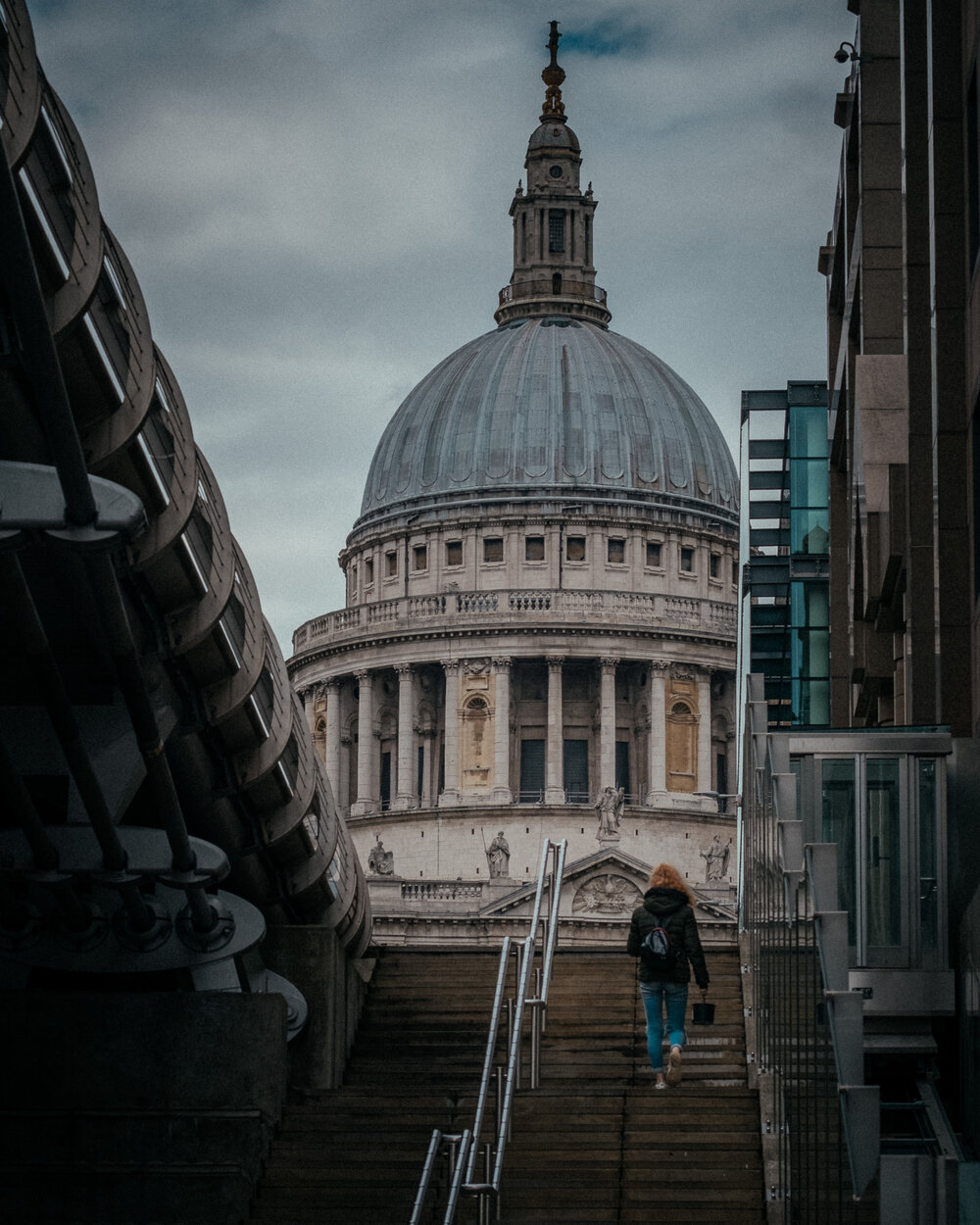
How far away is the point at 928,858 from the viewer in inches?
903

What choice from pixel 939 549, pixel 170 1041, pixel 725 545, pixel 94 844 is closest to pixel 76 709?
pixel 94 844

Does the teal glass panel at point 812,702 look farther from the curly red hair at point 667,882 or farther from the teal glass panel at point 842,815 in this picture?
the curly red hair at point 667,882

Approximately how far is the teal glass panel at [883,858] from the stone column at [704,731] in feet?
246

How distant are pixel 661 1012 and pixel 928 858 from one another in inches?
135

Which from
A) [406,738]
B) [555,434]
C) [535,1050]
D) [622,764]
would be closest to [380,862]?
[406,738]

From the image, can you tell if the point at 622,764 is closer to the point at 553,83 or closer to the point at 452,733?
the point at 452,733

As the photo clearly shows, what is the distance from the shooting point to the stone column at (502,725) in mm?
97000

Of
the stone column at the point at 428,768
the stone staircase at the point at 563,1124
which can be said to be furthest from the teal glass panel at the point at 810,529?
the stone column at the point at 428,768

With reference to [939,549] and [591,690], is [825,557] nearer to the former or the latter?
[939,549]

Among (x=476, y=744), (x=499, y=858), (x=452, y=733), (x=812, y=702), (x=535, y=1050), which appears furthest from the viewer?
(x=476, y=744)

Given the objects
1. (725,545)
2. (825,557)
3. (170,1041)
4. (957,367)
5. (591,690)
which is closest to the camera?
(170,1041)

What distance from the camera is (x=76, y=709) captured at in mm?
21641

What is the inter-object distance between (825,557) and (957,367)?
103 ft

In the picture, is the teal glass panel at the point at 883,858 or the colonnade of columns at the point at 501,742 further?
the colonnade of columns at the point at 501,742
